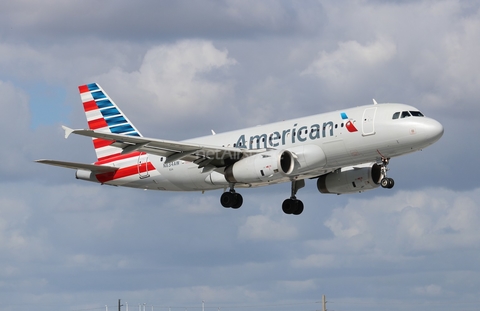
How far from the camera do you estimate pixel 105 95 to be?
74312 mm

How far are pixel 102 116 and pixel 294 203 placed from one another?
17.3 meters

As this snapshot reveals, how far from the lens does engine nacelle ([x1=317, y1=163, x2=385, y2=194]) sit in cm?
6406

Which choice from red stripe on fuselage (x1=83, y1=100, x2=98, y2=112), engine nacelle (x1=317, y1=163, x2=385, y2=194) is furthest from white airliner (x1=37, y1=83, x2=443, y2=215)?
red stripe on fuselage (x1=83, y1=100, x2=98, y2=112)

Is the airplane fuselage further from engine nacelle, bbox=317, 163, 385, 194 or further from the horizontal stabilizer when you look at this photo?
the horizontal stabilizer

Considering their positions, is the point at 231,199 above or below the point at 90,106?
below

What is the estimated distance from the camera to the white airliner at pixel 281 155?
185 feet

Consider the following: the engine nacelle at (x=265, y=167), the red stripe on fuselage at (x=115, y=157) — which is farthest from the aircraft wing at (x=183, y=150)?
the red stripe on fuselage at (x=115, y=157)

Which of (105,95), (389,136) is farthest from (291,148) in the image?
(105,95)

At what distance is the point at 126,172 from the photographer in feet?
220

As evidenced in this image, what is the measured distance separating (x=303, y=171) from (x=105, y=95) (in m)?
22.3

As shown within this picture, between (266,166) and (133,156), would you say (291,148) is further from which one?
(133,156)

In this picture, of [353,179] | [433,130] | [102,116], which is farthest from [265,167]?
[102,116]

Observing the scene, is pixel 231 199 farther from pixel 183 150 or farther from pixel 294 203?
pixel 294 203

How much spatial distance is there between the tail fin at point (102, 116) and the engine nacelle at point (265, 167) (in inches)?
582
